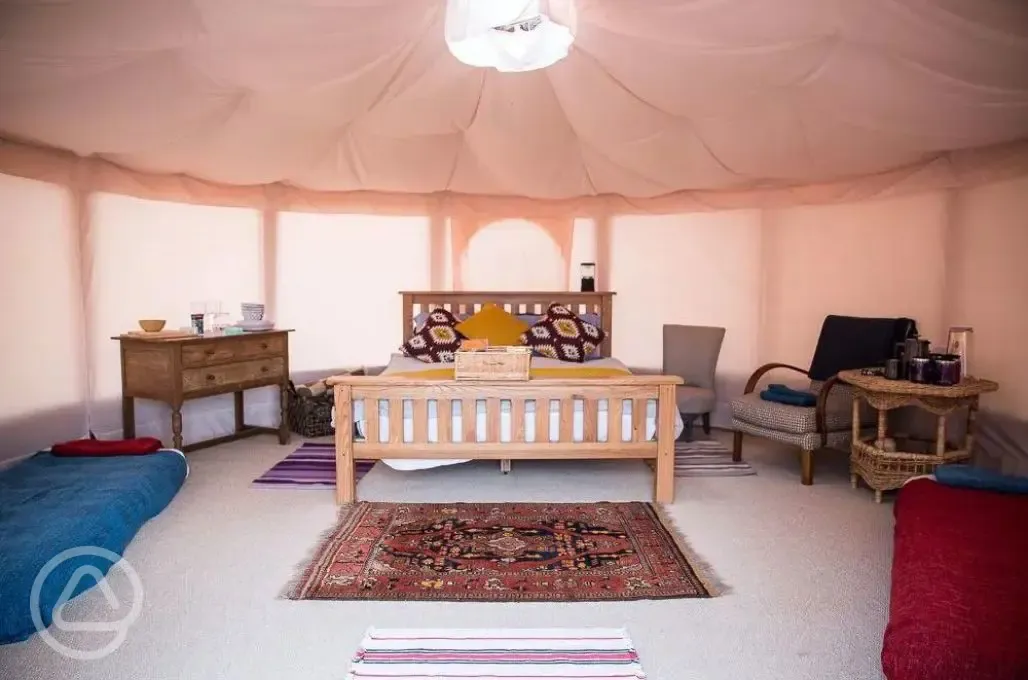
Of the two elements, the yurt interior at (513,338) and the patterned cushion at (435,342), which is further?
the patterned cushion at (435,342)

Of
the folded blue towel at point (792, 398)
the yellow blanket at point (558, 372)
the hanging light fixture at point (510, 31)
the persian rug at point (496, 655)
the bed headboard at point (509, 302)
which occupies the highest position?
the hanging light fixture at point (510, 31)

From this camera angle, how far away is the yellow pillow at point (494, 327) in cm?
509

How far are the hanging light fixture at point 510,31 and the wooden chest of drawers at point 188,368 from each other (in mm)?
2670

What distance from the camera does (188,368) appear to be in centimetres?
420

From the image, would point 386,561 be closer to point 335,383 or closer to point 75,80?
point 335,383

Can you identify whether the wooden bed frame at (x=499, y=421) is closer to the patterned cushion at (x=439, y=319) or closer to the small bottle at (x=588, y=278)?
the patterned cushion at (x=439, y=319)

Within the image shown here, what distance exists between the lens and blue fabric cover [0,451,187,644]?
2236 millimetres

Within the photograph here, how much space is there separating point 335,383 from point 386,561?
102 centimetres

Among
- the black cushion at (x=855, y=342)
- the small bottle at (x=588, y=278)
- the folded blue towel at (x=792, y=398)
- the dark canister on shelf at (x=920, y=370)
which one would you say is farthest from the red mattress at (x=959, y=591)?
the small bottle at (x=588, y=278)

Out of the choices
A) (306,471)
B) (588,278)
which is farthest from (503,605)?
(588,278)

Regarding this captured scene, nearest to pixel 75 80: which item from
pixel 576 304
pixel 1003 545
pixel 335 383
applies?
pixel 335 383

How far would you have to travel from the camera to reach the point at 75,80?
3.17m

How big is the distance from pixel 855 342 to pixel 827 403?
1.98 feet

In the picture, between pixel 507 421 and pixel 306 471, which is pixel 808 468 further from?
pixel 306 471
